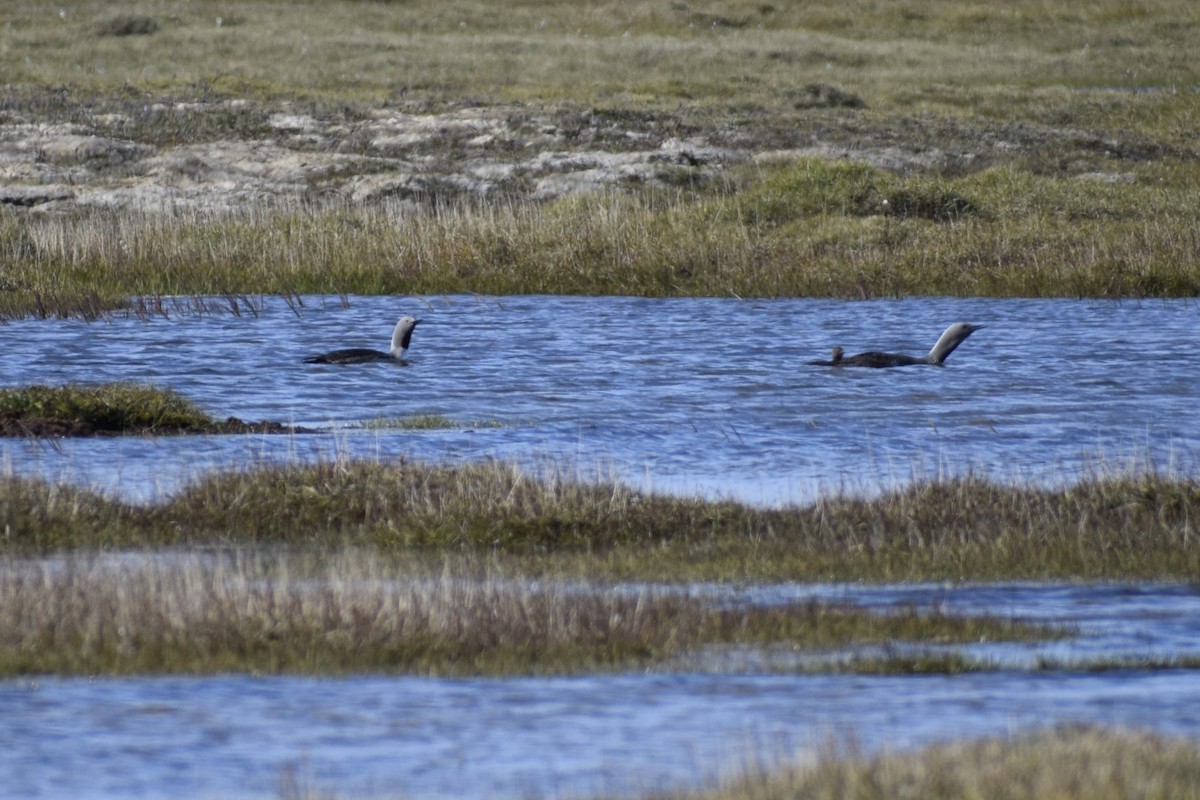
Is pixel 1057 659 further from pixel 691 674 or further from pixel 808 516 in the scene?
pixel 808 516

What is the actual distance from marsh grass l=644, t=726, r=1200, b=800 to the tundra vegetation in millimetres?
18

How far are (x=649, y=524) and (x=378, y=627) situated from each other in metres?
3.54

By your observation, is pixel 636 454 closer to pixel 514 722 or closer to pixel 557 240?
pixel 514 722

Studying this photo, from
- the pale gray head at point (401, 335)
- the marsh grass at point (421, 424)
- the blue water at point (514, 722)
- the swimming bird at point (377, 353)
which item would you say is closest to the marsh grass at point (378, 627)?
the blue water at point (514, 722)

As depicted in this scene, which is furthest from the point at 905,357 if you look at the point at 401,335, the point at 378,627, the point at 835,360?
the point at 378,627

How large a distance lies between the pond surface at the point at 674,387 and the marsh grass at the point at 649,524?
799 millimetres

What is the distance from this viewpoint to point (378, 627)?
894 cm

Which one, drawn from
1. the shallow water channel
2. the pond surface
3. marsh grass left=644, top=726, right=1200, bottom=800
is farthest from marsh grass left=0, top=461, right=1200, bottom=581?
marsh grass left=644, top=726, right=1200, bottom=800

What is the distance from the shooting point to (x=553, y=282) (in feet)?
96.3

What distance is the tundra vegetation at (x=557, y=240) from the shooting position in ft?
29.7

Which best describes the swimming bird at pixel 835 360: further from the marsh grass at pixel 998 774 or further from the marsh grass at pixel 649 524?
the marsh grass at pixel 998 774

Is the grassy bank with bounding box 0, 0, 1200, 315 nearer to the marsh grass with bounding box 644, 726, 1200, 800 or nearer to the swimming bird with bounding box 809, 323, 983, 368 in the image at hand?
the swimming bird with bounding box 809, 323, 983, 368

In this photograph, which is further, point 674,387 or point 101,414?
point 674,387

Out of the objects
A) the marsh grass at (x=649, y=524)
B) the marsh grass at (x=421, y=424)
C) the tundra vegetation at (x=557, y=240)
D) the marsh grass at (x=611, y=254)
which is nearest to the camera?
the tundra vegetation at (x=557, y=240)
